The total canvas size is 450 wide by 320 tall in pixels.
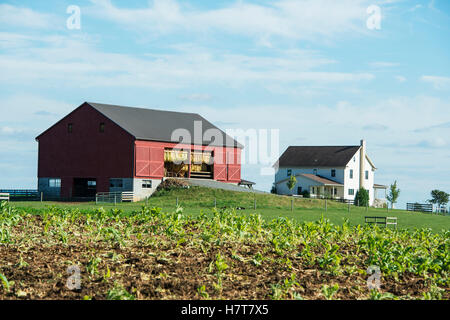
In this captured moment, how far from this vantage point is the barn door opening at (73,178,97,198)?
4941 cm

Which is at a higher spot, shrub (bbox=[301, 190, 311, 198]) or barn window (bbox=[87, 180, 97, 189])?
barn window (bbox=[87, 180, 97, 189])

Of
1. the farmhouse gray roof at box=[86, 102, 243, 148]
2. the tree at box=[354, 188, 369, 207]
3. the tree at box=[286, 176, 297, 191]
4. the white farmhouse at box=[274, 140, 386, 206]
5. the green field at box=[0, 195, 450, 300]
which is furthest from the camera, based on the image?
the white farmhouse at box=[274, 140, 386, 206]

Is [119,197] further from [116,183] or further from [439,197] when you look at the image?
[439,197]

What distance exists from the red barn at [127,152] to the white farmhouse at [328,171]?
619 inches

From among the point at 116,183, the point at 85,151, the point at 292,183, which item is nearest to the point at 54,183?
A: the point at 85,151

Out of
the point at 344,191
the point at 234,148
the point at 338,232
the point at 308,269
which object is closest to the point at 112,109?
the point at 234,148

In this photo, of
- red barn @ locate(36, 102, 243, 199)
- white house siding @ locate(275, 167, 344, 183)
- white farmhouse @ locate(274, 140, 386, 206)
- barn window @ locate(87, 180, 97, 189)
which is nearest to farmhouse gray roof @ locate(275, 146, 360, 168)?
white farmhouse @ locate(274, 140, 386, 206)

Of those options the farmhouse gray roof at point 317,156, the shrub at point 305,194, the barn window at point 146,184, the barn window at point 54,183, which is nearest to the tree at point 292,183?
the shrub at point 305,194

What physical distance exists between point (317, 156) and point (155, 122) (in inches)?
1072

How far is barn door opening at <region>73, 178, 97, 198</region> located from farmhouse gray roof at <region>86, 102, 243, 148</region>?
603 centimetres

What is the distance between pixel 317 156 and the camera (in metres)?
71.1

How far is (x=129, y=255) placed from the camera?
10000mm

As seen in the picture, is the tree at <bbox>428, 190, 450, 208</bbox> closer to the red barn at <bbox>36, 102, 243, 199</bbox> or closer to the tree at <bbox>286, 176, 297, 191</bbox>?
the tree at <bbox>286, 176, 297, 191</bbox>
